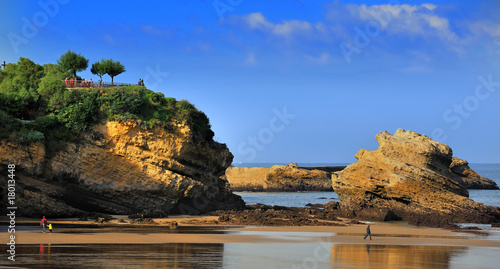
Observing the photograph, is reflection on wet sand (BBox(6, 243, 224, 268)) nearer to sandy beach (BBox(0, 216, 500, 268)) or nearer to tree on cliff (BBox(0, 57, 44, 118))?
sandy beach (BBox(0, 216, 500, 268))

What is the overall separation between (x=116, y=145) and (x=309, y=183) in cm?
6432

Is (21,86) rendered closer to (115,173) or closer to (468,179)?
(115,173)

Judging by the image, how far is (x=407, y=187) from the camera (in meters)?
41.5

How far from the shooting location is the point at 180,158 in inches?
1549

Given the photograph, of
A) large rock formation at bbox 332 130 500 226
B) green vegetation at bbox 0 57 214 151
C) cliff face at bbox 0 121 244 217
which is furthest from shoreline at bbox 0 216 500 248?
green vegetation at bbox 0 57 214 151

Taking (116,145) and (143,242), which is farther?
(116,145)

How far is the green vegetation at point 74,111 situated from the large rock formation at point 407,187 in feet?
38.1

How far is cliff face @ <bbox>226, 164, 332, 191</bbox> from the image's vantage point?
98.0 metres

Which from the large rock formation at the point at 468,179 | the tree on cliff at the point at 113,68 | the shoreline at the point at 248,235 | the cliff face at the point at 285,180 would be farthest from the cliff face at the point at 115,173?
the large rock formation at the point at 468,179

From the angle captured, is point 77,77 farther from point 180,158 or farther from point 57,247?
point 57,247

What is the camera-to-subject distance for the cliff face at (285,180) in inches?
3859

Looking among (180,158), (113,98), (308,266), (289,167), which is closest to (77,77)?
(113,98)

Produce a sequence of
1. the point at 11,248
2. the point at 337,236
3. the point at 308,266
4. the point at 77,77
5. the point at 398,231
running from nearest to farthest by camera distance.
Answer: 1. the point at 308,266
2. the point at 11,248
3. the point at 337,236
4. the point at 398,231
5. the point at 77,77

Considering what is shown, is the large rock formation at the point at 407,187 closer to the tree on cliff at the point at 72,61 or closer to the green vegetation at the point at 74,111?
the green vegetation at the point at 74,111
